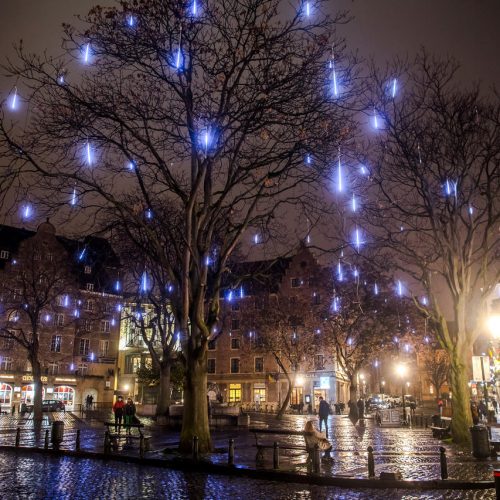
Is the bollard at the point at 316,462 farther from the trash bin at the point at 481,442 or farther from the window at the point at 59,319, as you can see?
the window at the point at 59,319

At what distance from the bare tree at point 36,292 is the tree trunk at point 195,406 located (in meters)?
25.9

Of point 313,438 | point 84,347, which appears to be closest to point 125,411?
point 313,438

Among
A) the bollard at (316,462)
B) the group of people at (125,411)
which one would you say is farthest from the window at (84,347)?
the bollard at (316,462)

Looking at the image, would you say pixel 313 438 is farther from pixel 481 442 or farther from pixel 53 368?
pixel 53 368

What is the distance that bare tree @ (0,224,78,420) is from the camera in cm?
4100

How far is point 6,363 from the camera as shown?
5878 centimetres

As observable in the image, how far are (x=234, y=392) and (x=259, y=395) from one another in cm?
365

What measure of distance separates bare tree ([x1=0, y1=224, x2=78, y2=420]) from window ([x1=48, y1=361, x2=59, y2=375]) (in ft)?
5.68

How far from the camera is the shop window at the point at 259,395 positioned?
224ft

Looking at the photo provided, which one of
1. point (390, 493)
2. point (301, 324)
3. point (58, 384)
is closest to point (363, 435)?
point (390, 493)

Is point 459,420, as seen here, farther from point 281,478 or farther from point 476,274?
point 281,478

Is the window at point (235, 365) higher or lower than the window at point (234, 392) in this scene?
higher

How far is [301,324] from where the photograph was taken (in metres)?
49.0

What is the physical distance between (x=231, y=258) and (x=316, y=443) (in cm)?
2178
